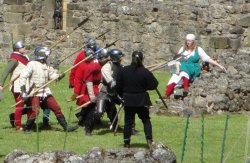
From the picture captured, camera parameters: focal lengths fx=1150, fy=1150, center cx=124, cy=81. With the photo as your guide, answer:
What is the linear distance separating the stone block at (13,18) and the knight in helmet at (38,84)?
13494 mm

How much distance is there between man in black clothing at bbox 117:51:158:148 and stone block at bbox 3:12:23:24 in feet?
51.0

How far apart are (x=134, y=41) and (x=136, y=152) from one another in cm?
1596

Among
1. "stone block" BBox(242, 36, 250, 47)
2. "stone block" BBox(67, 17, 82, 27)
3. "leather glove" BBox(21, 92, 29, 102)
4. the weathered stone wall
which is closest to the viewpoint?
"leather glove" BBox(21, 92, 29, 102)

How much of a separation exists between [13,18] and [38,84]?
13.7 meters

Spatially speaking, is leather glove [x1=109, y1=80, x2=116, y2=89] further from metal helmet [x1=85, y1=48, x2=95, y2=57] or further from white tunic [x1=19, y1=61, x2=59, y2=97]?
metal helmet [x1=85, y1=48, x2=95, y2=57]

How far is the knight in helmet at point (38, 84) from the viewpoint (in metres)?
20.1

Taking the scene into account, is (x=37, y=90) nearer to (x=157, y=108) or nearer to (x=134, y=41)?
(x=157, y=108)

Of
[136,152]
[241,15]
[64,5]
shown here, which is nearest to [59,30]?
[64,5]

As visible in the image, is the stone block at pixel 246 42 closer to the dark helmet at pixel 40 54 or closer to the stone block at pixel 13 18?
the dark helmet at pixel 40 54

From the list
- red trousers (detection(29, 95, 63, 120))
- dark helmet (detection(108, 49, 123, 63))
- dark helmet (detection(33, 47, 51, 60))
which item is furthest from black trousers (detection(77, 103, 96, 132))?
dark helmet (detection(33, 47, 51, 60))

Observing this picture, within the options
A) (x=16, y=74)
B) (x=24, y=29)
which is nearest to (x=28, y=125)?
(x=16, y=74)

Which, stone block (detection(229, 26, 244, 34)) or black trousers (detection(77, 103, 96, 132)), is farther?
stone block (detection(229, 26, 244, 34))

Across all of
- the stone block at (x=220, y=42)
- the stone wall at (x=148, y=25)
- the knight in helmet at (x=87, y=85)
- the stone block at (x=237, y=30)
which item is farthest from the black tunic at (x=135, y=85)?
the stone block at (x=237, y=30)

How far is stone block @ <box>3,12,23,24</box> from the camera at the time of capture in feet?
111
